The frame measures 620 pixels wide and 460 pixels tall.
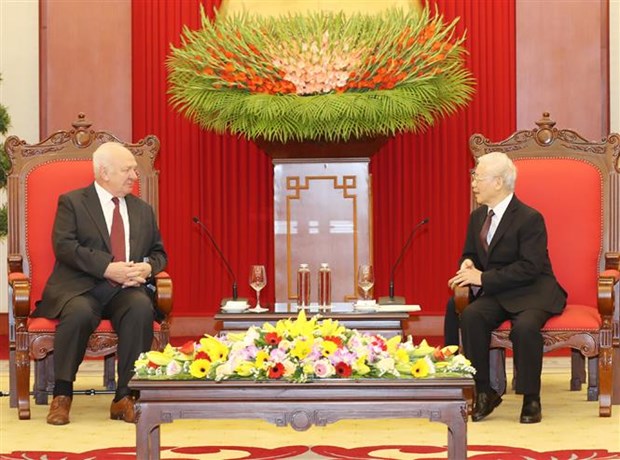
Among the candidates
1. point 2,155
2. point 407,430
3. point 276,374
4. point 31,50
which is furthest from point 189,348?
point 31,50

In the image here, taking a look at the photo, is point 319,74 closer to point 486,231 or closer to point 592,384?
point 486,231

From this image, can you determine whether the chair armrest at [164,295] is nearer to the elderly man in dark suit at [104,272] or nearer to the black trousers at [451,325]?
the elderly man in dark suit at [104,272]

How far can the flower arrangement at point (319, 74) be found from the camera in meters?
5.48

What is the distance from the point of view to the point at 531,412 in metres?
4.88

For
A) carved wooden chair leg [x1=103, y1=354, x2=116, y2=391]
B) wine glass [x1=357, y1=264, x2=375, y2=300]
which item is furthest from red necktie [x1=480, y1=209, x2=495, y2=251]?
carved wooden chair leg [x1=103, y1=354, x2=116, y2=391]

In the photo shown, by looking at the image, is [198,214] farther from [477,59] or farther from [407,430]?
[407,430]

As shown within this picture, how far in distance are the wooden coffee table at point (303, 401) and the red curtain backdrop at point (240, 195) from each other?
4011mm

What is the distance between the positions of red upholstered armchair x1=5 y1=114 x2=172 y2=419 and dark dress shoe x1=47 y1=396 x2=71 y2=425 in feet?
0.65

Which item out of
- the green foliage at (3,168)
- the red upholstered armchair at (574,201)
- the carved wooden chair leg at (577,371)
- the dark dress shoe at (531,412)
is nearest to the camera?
the dark dress shoe at (531,412)

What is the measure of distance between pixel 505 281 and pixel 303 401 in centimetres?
180

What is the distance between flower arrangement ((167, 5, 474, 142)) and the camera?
18.0ft

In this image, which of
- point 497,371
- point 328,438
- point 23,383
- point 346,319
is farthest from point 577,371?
point 23,383

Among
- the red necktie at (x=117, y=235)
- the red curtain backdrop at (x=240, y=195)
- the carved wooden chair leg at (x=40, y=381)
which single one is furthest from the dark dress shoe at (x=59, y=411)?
the red curtain backdrop at (x=240, y=195)

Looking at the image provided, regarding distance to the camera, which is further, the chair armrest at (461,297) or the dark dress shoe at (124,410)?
the chair armrest at (461,297)
